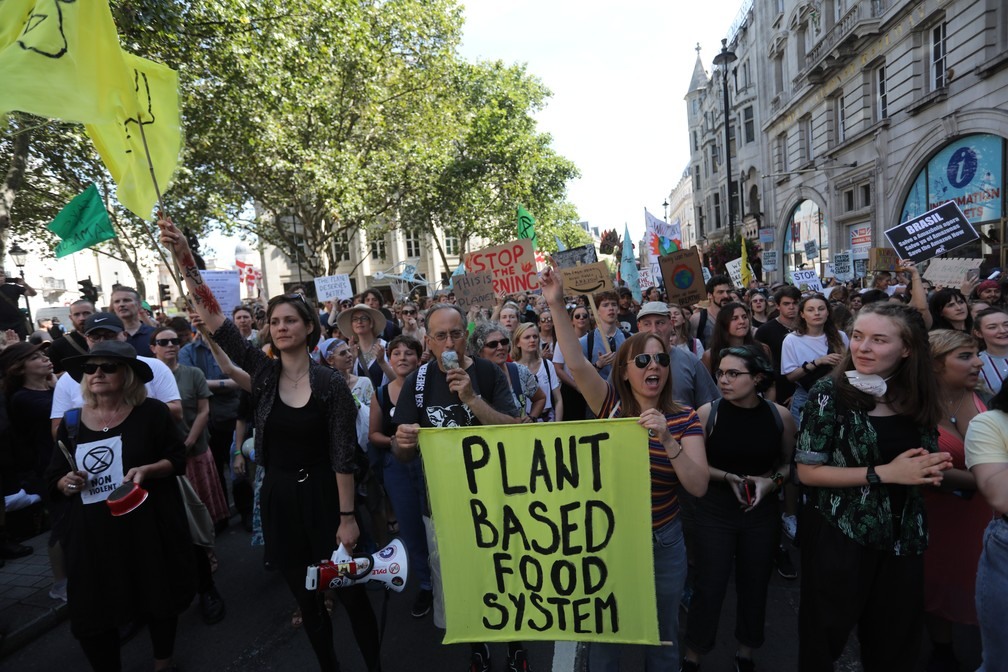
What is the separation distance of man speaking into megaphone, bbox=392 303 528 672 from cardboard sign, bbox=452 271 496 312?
16.1 feet

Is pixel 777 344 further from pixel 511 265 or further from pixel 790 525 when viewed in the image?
pixel 511 265

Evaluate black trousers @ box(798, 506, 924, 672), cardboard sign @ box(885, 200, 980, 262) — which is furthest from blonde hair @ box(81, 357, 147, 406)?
cardboard sign @ box(885, 200, 980, 262)

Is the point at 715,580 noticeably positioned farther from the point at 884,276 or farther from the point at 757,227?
the point at 757,227

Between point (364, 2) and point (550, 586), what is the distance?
21.5 meters

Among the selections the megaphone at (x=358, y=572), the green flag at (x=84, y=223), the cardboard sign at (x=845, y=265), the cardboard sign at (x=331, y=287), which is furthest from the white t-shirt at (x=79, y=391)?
→ the cardboard sign at (x=845, y=265)

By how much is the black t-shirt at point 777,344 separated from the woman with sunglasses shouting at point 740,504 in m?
2.18

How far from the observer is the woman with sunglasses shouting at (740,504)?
283 cm

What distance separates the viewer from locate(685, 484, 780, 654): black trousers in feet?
9.33

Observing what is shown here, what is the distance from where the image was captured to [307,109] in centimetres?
1773

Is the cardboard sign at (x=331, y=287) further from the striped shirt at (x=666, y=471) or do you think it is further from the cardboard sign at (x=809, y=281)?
the striped shirt at (x=666, y=471)

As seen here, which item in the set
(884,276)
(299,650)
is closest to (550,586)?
(299,650)

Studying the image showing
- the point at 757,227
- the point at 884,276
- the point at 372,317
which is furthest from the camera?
the point at 757,227

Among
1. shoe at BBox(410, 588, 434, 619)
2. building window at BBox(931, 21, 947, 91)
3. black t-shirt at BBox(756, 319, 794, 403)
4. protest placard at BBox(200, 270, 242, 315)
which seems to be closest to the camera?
shoe at BBox(410, 588, 434, 619)

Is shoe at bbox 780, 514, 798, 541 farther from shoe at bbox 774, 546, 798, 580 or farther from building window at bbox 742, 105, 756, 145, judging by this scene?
building window at bbox 742, 105, 756, 145
